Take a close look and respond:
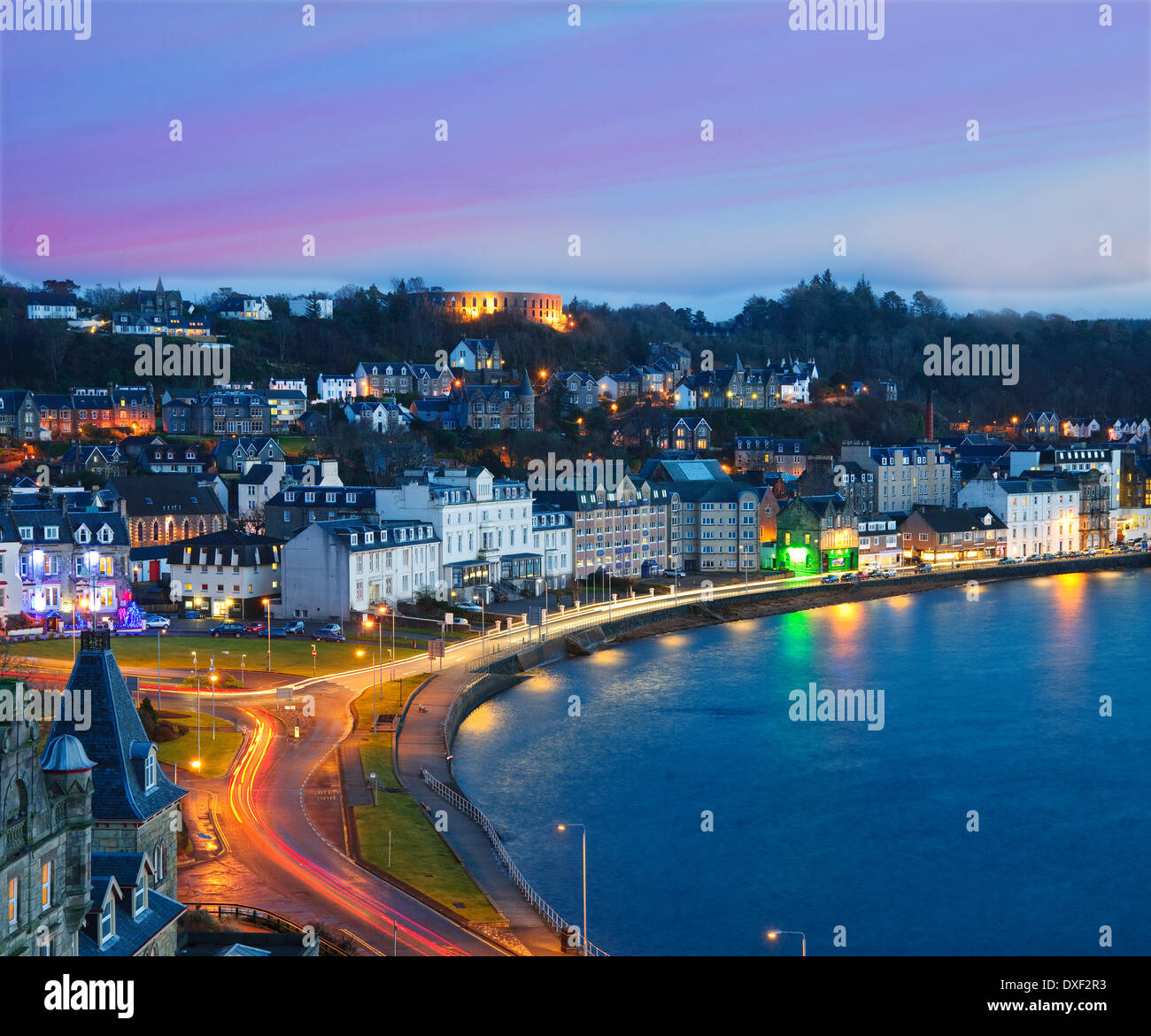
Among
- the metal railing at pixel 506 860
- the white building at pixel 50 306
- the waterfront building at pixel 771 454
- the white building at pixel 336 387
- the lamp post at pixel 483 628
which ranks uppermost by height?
the white building at pixel 50 306

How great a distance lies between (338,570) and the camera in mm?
34344

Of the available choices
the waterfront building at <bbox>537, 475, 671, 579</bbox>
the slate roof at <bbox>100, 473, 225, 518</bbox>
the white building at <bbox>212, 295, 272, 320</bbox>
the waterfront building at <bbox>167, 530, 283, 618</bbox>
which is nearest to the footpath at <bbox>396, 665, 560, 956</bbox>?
the waterfront building at <bbox>167, 530, 283, 618</bbox>

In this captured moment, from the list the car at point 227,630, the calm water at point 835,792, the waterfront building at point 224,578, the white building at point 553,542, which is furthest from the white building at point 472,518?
the car at point 227,630

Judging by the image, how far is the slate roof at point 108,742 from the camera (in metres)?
12.3

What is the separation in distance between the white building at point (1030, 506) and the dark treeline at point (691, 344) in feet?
73.0

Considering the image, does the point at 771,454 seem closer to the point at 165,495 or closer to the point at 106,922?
the point at 165,495

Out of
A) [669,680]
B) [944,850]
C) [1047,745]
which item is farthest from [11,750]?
[669,680]

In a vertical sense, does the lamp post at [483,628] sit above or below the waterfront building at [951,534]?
below

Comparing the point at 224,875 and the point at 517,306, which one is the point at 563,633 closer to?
the point at 224,875

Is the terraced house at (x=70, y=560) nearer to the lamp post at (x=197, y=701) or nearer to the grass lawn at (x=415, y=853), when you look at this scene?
the lamp post at (x=197, y=701)

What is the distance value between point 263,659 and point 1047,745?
16.1 m

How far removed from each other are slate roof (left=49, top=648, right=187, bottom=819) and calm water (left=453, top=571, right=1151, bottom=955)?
6099 mm

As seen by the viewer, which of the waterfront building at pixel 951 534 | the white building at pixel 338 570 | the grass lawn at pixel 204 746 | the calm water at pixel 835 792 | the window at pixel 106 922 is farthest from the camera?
the waterfront building at pixel 951 534

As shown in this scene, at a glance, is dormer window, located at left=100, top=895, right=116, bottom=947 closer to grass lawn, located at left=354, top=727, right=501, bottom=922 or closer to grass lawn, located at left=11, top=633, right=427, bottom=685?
grass lawn, located at left=354, top=727, right=501, bottom=922
